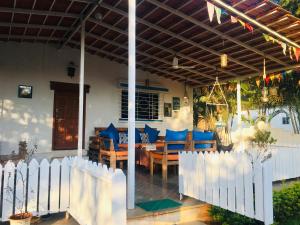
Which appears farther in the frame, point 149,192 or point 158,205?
point 149,192

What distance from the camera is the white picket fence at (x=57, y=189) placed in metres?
2.80

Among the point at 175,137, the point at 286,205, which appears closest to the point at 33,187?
the point at 175,137

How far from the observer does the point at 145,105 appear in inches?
374

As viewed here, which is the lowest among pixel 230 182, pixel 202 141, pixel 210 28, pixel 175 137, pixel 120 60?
pixel 230 182

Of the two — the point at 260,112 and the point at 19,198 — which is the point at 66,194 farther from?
the point at 260,112

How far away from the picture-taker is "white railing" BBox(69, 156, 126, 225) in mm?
2430

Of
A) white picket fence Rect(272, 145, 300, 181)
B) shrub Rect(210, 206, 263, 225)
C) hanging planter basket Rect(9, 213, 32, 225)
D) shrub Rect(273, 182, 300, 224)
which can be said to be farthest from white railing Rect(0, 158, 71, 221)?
white picket fence Rect(272, 145, 300, 181)

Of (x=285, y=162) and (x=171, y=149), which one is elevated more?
(x=171, y=149)

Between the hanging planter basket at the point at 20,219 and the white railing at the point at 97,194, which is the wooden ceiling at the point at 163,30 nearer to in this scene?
the white railing at the point at 97,194

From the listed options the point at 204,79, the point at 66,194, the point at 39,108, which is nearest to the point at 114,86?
the point at 39,108

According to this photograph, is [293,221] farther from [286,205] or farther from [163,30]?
[163,30]

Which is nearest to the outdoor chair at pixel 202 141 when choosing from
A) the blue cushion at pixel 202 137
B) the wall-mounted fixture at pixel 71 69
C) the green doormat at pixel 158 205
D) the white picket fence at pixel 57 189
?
the blue cushion at pixel 202 137

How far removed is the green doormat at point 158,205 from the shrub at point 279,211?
0.59m

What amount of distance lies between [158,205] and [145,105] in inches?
238
